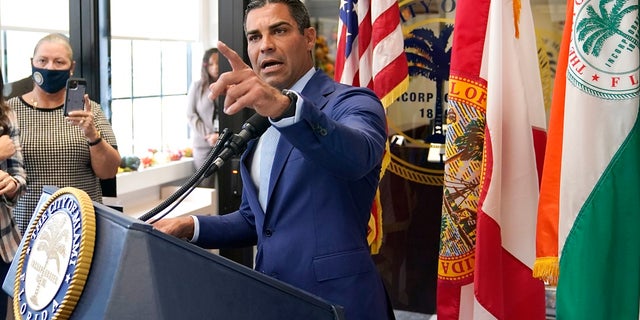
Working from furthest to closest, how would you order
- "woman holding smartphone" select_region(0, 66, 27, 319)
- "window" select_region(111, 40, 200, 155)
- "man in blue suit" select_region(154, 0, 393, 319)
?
"window" select_region(111, 40, 200, 155) → "woman holding smartphone" select_region(0, 66, 27, 319) → "man in blue suit" select_region(154, 0, 393, 319)

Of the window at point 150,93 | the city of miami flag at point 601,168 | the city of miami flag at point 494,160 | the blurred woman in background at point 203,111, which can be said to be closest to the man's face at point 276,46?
the city of miami flag at point 601,168

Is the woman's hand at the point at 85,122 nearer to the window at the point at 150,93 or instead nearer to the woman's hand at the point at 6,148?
the woman's hand at the point at 6,148

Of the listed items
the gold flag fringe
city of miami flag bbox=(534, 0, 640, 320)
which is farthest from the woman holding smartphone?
city of miami flag bbox=(534, 0, 640, 320)

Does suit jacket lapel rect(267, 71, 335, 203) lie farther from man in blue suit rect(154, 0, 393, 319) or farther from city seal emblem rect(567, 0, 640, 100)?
city seal emblem rect(567, 0, 640, 100)

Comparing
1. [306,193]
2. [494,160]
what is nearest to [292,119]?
[306,193]

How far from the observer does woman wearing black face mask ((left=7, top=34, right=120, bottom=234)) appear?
3.41 metres

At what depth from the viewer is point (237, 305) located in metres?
1.22

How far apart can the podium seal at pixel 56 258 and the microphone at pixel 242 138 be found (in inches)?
11.6

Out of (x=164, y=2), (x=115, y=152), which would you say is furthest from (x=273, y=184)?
(x=164, y=2)

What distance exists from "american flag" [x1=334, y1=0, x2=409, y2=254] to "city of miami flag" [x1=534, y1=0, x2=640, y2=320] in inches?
47.7

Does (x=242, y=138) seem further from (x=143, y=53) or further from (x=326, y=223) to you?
(x=143, y=53)

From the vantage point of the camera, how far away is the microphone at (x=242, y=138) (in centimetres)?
147

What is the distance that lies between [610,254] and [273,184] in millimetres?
823

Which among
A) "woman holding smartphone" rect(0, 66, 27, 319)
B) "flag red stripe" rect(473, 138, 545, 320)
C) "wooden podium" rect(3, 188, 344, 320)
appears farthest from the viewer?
"woman holding smartphone" rect(0, 66, 27, 319)
